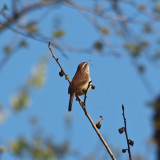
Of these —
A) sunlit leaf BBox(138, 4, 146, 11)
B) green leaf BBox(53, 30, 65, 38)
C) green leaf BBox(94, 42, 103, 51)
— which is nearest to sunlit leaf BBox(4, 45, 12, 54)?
green leaf BBox(53, 30, 65, 38)

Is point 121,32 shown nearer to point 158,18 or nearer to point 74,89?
point 158,18

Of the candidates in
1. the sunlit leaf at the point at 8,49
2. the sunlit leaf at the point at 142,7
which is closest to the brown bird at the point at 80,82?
the sunlit leaf at the point at 8,49

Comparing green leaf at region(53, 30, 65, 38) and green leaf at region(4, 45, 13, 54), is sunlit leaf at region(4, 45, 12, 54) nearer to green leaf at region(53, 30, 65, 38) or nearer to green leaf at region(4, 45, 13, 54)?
green leaf at region(4, 45, 13, 54)

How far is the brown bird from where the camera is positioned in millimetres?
4648

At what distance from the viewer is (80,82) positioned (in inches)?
188

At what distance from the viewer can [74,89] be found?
4629 millimetres

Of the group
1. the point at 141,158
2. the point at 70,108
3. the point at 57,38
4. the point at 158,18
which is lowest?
the point at 70,108

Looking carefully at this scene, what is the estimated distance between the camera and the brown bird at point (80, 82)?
15.3 ft

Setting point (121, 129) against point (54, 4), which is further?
point (54, 4)

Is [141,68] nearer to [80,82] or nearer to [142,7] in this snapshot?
[142,7]

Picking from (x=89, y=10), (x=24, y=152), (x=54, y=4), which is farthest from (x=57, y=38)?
(x=24, y=152)

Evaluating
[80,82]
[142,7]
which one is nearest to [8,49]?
[142,7]

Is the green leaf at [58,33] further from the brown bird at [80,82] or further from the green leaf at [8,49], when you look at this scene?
the brown bird at [80,82]

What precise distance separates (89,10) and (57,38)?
1609 millimetres
